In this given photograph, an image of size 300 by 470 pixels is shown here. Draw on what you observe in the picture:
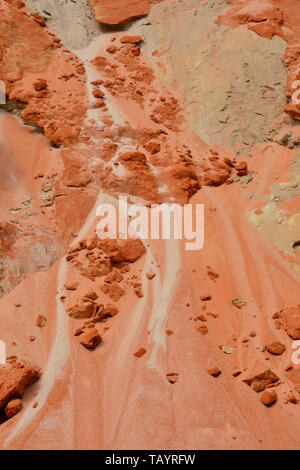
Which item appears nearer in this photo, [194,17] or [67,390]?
[67,390]

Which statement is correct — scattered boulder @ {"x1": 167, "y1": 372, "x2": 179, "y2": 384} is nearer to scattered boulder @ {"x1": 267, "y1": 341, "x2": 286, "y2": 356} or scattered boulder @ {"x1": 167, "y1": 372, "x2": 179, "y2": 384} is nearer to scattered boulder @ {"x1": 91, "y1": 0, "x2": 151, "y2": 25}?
scattered boulder @ {"x1": 267, "y1": 341, "x2": 286, "y2": 356}

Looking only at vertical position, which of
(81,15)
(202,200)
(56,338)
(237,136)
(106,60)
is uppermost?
(81,15)

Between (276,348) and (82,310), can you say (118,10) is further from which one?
(276,348)

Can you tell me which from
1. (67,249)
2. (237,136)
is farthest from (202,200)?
(67,249)

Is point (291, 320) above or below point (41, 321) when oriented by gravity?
A: above

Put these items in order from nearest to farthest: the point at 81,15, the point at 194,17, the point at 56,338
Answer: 1. the point at 56,338
2. the point at 194,17
3. the point at 81,15

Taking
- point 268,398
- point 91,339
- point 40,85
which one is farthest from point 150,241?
point 40,85

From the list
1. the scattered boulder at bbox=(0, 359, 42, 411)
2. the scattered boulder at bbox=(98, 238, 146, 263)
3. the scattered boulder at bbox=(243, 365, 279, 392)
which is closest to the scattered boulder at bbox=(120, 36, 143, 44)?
the scattered boulder at bbox=(98, 238, 146, 263)

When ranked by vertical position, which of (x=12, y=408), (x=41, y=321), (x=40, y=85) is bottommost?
(x=41, y=321)

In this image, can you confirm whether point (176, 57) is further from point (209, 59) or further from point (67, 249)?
point (67, 249)
